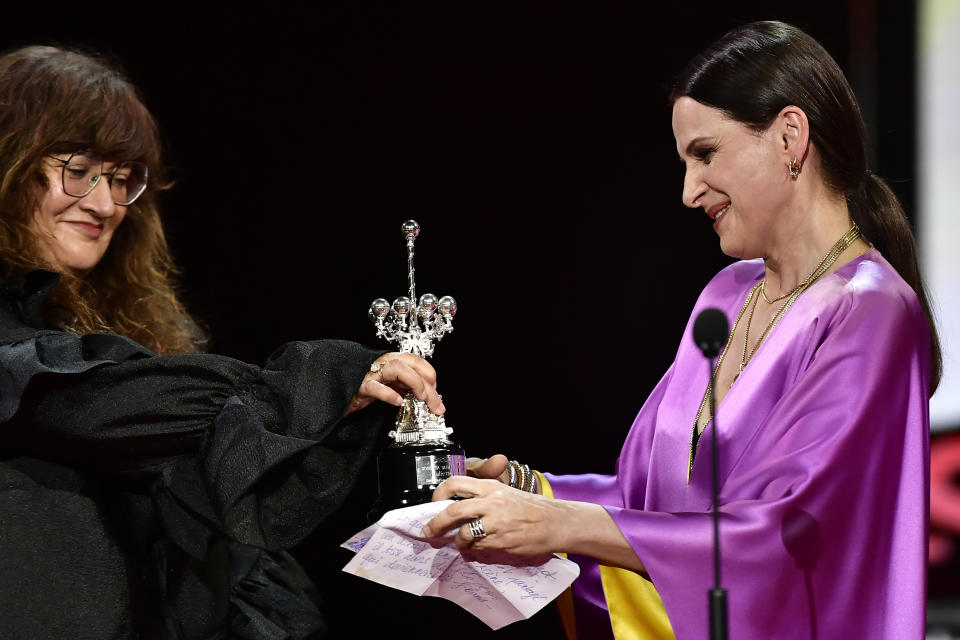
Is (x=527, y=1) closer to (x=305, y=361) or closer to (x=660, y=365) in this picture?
(x=660, y=365)

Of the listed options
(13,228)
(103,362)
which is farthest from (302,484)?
(13,228)

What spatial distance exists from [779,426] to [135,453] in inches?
39.0

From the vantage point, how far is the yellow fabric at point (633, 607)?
6.20ft

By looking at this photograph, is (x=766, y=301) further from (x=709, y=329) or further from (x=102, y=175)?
(x=102, y=175)

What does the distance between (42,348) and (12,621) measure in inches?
16.4

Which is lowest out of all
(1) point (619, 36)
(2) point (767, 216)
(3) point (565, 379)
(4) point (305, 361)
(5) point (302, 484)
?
(3) point (565, 379)

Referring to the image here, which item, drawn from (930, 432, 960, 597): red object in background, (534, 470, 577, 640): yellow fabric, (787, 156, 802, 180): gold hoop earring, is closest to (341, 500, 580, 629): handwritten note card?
(534, 470, 577, 640): yellow fabric

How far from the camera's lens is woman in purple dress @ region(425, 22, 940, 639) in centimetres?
163

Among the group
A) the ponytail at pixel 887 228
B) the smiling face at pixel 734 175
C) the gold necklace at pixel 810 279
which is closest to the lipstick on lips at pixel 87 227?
the smiling face at pixel 734 175

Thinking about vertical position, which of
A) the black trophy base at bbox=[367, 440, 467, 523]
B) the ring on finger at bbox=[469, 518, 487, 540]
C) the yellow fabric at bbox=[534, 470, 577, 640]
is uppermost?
the black trophy base at bbox=[367, 440, 467, 523]

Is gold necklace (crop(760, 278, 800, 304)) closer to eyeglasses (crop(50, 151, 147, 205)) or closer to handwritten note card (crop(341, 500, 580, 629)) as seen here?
handwritten note card (crop(341, 500, 580, 629))

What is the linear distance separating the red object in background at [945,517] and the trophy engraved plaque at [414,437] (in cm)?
181

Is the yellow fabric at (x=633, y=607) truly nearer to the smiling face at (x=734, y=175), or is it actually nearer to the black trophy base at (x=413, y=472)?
the black trophy base at (x=413, y=472)

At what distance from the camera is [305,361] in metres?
1.71
